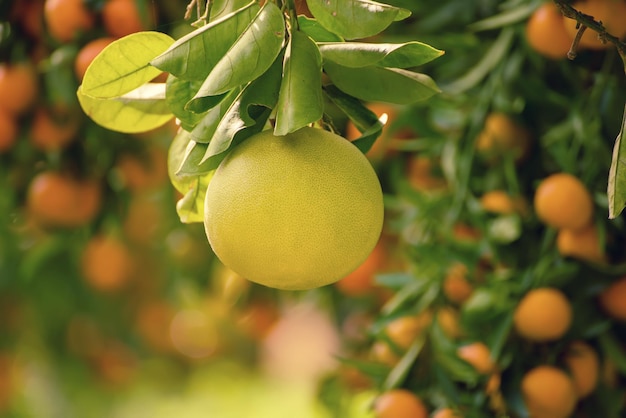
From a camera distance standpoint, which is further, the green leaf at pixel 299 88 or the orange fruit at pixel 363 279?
the orange fruit at pixel 363 279

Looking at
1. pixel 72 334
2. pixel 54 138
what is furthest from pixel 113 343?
pixel 54 138

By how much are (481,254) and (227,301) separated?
0.47m

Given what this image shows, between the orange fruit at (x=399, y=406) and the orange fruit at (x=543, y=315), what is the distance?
14cm

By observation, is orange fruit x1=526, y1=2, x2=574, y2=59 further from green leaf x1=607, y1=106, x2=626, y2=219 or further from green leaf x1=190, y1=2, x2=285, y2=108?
green leaf x1=190, y1=2, x2=285, y2=108

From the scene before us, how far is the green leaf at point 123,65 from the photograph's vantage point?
51 cm

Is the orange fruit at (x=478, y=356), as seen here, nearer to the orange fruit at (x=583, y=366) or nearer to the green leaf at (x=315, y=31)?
the orange fruit at (x=583, y=366)

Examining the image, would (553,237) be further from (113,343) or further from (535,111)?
(113,343)

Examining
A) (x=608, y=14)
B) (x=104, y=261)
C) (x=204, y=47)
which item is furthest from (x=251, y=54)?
(x=104, y=261)

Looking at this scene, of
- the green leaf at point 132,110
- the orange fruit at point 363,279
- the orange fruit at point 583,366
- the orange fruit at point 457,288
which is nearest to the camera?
the green leaf at point 132,110

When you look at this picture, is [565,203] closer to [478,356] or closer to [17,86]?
[478,356]

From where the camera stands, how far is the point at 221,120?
50 centimetres

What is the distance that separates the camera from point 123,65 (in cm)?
51

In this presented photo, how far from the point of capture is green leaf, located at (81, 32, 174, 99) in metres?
0.51

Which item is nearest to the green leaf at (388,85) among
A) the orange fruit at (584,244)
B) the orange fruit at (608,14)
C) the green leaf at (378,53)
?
the green leaf at (378,53)
